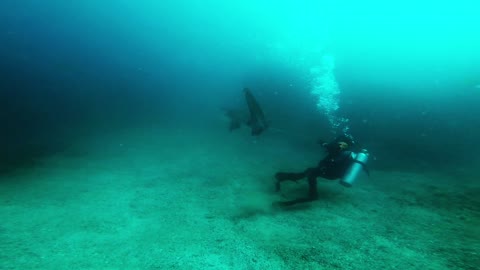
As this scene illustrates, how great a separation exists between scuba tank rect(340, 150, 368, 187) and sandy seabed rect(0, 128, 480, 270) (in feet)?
2.19

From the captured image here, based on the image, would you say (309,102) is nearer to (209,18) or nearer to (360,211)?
(209,18)

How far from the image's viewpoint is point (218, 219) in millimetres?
5980

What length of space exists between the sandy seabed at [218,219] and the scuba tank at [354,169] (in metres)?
0.67

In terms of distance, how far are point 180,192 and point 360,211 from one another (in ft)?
14.7

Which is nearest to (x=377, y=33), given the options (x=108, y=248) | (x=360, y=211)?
(x=360, y=211)

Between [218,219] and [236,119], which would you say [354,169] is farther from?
[236,119]

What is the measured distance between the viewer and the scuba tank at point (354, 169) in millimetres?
6871

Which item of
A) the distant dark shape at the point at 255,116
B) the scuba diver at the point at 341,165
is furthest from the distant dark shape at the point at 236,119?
the scuba diver at the point at 341,165

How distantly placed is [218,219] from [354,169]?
3.41m

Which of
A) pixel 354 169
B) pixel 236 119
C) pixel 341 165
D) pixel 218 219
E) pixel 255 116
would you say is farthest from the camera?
pixel 236 119

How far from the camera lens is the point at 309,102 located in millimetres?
22266

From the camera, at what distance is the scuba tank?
6871 millimetres

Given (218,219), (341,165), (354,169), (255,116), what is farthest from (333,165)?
(255,116)

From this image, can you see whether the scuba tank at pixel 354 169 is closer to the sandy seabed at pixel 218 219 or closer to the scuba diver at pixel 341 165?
the scuba diver at pixel 341 165
